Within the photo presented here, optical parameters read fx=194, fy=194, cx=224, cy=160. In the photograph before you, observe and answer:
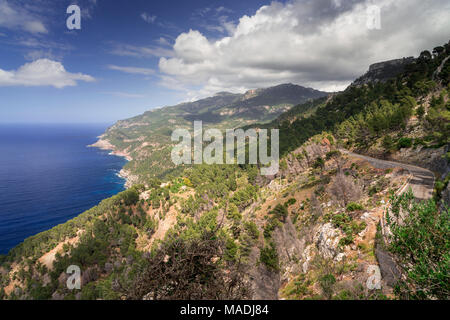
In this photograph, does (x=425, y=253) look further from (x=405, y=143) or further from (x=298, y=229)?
(x=405, y=143)

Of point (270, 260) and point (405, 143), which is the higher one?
point (405, 143)

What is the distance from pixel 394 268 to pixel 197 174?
103726 millimetres

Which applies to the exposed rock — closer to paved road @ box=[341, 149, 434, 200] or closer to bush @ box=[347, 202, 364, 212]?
Result: bush @ box=[347, 202, 364, 212]

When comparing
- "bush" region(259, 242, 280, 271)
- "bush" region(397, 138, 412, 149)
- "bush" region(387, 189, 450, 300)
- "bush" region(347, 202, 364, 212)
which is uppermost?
"bush" region(397, 138, 412, 149)

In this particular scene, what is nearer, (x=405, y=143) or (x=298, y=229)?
(x=298, y=229)

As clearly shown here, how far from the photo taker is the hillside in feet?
35.2

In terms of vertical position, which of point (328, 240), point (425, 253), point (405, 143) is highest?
point (405, 143)

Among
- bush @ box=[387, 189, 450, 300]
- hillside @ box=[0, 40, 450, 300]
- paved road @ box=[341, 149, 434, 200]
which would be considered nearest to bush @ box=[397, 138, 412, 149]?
hillside @ box=[0, 40, 450, 300]

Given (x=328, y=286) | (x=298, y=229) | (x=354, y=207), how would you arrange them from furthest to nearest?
(x=298, y=229) < (x=354, y=207) < (x=328, y=286)

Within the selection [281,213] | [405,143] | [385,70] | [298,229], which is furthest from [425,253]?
[385,70]

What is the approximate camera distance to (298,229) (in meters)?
34.0

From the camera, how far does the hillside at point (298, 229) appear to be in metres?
10.7
